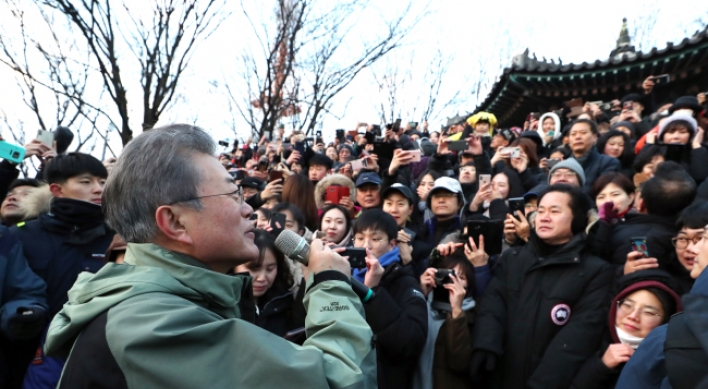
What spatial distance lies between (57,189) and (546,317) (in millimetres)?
3156

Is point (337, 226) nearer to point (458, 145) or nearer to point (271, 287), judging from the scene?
point (271, 287)

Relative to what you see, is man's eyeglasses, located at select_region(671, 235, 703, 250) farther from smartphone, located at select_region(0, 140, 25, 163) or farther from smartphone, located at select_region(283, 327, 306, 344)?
smartphone, located at select_region(0, 140, 25, 163)

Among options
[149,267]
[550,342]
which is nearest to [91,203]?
[149,267]

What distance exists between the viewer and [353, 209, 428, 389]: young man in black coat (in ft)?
9.80

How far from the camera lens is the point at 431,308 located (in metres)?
3.56

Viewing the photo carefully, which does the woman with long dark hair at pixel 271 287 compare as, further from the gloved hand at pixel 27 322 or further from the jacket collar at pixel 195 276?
the jacket collar at pixel 195 276

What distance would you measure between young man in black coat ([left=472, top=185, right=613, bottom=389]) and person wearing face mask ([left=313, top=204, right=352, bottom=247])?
1.41m

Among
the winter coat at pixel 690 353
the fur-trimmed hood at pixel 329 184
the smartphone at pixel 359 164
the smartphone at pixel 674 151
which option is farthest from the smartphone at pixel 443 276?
the smartphone at pixel 359 164

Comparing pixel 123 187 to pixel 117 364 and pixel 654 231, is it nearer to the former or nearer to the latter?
pixel 117 364

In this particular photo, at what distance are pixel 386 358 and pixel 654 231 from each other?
183 cm

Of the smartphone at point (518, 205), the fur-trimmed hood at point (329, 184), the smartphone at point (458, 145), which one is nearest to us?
the smartphone at point (518, 205)

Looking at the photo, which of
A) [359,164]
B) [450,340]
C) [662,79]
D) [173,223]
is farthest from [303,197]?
[662,79]

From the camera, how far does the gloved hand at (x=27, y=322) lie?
2.90m

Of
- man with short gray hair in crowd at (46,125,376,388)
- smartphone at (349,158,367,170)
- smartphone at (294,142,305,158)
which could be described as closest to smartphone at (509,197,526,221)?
smartphone at (349,158,367,170)
